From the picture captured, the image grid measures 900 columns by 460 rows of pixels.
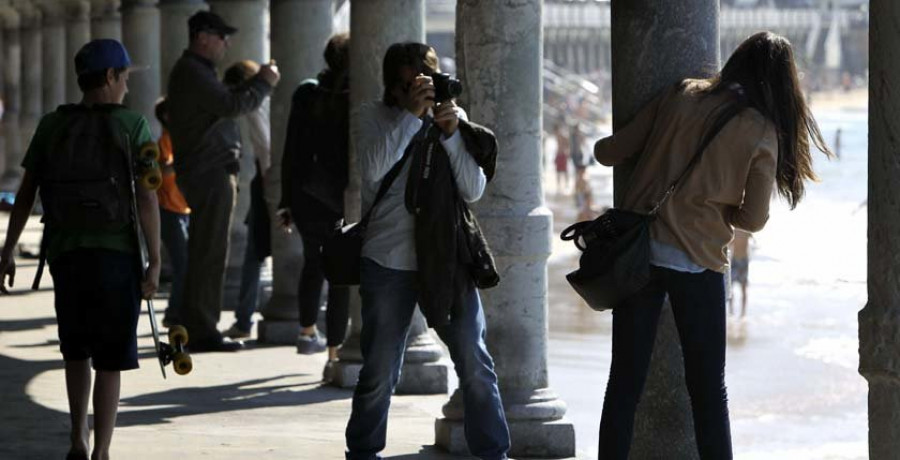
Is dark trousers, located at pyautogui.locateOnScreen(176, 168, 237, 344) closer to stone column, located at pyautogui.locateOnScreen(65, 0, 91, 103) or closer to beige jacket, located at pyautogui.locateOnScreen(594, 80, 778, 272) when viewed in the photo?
beige jacket, located at pyautogui.locateOnScreen(594, 80, 778, 272)

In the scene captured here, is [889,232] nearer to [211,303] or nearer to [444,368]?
[444,368]

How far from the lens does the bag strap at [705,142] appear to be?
6332mm

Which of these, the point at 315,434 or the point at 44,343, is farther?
the point at 44,343

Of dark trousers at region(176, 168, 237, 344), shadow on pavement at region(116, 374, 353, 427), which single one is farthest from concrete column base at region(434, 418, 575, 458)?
dark trousers at region(176, 168, 237, 344)

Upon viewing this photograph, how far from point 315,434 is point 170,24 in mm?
9163

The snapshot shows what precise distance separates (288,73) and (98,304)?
5.91 metres

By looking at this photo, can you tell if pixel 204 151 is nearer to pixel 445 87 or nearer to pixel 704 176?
pixel 445 87

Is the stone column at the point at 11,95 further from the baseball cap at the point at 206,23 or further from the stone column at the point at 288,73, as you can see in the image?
the baseball cap at the point at 206,23

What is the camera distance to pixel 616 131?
6.75 meters

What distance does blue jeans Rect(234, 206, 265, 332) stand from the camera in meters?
12.7

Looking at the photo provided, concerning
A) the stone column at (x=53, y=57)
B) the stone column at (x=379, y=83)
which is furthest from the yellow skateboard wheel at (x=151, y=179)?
the stone column at (x=53, y=57)

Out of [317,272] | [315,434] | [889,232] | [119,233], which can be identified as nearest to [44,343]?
[317,272]

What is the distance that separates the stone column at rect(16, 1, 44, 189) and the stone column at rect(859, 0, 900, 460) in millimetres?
32550

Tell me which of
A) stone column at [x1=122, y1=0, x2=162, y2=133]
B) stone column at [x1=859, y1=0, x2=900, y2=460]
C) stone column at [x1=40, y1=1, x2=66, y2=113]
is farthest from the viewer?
stone column at [x1=40, y1=1, x2=66, y2=113]
